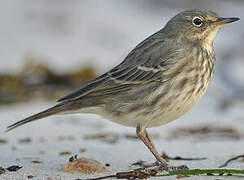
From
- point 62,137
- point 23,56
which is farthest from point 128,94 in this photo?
point 23,56

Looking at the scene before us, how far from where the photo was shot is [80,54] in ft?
39.6

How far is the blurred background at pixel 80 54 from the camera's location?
859 cm

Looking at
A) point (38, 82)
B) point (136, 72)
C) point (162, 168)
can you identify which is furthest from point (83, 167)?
point (38, 82)

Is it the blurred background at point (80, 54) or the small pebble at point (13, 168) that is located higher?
the blurred background at point (80, 54)

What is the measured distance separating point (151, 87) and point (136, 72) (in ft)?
0.85

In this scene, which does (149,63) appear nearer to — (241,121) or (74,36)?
(241,121)

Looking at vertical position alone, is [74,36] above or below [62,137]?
above

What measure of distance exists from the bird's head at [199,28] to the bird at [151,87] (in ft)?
0.04

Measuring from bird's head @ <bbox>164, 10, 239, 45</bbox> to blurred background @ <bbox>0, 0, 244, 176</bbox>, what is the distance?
1663 mm

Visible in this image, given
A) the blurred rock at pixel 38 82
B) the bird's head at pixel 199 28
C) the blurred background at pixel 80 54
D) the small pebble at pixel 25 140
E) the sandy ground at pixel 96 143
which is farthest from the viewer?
the blurred rock at pixel 38 82

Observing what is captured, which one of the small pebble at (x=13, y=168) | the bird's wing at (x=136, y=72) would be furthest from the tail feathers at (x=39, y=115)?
the small pebble at (x=13, y=168)

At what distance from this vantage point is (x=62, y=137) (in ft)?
24.3

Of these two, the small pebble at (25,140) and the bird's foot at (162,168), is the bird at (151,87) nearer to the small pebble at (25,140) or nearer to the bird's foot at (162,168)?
the bird's foot at (162,168)

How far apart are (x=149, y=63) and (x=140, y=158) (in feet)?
3.50
